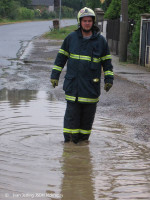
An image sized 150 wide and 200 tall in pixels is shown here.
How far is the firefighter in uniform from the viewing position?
5.68m

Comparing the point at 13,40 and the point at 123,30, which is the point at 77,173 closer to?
the point at 123,30

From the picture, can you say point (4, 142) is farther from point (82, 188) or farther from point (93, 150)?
point (82, 188)

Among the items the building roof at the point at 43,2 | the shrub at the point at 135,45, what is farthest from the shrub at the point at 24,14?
the shrub at the point at 135,45

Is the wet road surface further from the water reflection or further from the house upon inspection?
the house

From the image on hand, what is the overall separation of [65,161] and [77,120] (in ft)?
2.85

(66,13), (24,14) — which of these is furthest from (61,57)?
(66,13)

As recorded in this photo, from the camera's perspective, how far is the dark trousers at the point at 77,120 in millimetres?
5859

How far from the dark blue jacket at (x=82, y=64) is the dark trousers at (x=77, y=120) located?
4.6 inches

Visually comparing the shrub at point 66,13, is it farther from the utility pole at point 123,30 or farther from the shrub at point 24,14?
the utility pole at point 123,30

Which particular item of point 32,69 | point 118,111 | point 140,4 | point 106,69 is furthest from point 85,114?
point 140,4

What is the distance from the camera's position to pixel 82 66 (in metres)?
5.66

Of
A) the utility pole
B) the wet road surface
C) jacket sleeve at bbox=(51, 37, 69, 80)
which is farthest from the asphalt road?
jacket sleeve at bbox=(51, 37, 69, 80)

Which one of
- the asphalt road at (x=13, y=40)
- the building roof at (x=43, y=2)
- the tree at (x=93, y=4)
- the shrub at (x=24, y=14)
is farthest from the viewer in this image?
the building roof at (x=43, y=2)

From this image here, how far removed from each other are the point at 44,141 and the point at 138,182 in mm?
1936
